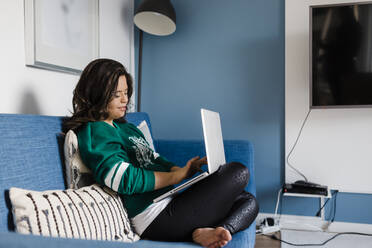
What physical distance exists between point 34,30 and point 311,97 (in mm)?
1669

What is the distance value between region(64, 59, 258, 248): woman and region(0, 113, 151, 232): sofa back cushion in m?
0.10

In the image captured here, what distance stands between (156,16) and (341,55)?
49.9 inches

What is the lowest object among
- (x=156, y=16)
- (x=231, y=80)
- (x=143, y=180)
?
(x=143, y=180)

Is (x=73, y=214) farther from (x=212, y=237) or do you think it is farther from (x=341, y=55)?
(x=341, y=55)

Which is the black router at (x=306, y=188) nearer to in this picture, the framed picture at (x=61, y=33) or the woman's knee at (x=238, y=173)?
the woman's knee at (x=238, y=173)

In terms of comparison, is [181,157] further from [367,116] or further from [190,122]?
[367,116]

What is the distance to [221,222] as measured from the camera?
4.19 feet

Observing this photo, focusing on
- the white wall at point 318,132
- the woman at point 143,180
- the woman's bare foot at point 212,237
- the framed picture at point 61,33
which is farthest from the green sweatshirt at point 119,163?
the white wall at point 318,132

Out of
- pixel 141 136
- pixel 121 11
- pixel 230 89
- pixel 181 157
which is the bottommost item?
pixel 181 157

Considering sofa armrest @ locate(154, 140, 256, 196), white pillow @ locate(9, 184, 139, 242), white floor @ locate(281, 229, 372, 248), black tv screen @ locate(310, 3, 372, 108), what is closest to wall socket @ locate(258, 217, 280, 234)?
white floor @ locate(281, 229, 372, 248)

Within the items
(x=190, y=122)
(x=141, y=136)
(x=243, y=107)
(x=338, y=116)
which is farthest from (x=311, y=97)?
(x=141, y=136)

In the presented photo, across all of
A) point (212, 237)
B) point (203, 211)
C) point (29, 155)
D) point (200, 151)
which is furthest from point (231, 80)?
point (29, 155)

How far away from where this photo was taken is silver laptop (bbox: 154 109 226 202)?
1.22m

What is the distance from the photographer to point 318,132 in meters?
2.39
